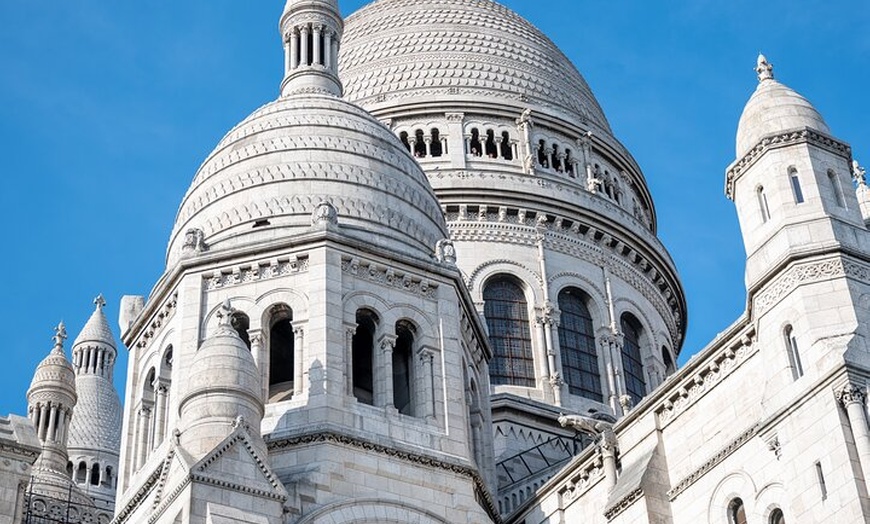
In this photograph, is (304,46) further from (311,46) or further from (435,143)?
(435,143)

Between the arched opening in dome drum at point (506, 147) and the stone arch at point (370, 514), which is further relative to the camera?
the arched opening in dome drum at point (506, 147)

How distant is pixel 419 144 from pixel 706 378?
948 inches

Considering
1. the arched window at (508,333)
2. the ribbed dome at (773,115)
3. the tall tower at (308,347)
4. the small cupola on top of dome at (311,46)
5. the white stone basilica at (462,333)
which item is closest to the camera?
the white stone basilica at (462,333)

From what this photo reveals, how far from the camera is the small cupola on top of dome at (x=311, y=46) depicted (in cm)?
4428

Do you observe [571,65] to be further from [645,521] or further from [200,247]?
[645,521]

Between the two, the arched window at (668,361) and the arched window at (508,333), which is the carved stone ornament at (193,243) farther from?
the arched window at (668,361)

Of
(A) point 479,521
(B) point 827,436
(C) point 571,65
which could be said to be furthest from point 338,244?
(C) point 571,65

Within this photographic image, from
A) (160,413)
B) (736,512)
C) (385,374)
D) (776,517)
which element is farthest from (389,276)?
(776,517)

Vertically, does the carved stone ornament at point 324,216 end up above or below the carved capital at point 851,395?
above

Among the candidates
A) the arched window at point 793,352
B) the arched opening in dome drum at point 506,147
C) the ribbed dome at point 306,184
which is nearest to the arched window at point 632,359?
the arched opening in dome drum at point 506,147

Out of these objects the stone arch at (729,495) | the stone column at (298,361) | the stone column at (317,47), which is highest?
the stone column at (317,47)

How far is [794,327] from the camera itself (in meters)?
28.1

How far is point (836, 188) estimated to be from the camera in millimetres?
29922

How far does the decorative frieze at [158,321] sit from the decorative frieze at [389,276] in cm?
A: 408
